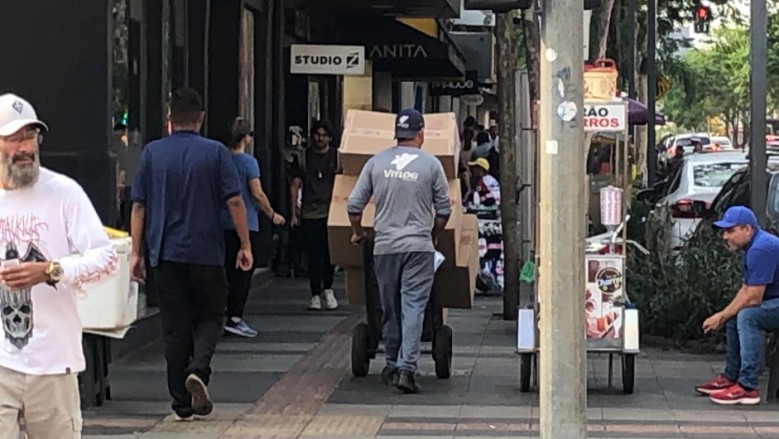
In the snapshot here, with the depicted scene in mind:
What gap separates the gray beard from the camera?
559 centimetres

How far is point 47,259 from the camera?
18.5ft

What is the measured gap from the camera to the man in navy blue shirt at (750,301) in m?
9.99

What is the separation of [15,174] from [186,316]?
3.71m

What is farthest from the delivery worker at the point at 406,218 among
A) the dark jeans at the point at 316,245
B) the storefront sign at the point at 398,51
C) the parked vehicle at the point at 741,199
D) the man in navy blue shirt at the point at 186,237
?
the storefront sign at the point at 398,51

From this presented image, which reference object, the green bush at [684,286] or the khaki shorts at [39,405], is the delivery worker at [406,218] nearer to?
the green bush at [684,286]

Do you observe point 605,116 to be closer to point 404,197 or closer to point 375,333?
point 404,197

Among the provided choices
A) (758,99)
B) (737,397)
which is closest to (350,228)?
(737,397)

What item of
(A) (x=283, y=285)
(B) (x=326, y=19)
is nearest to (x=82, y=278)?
(A) (x=283, y=285)

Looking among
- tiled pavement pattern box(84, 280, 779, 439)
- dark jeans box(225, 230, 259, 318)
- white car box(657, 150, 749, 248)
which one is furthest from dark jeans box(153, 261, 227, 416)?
white car box(657, 150, 749, 248)

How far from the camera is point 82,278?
18.1 ft

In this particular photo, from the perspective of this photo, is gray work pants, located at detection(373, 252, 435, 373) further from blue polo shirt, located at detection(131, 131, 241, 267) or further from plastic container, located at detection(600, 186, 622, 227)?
blue polo shirt, located at detection(131, 131, 241, 267)

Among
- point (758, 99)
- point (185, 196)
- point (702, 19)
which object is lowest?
point (185, 196)

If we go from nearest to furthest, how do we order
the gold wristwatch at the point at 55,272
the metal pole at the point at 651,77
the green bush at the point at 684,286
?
the gold wristwatch at the point at 55,272, the green bush at the point at 684,286, the metal pole at the point at 651,77

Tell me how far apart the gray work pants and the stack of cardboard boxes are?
371 millimetres
